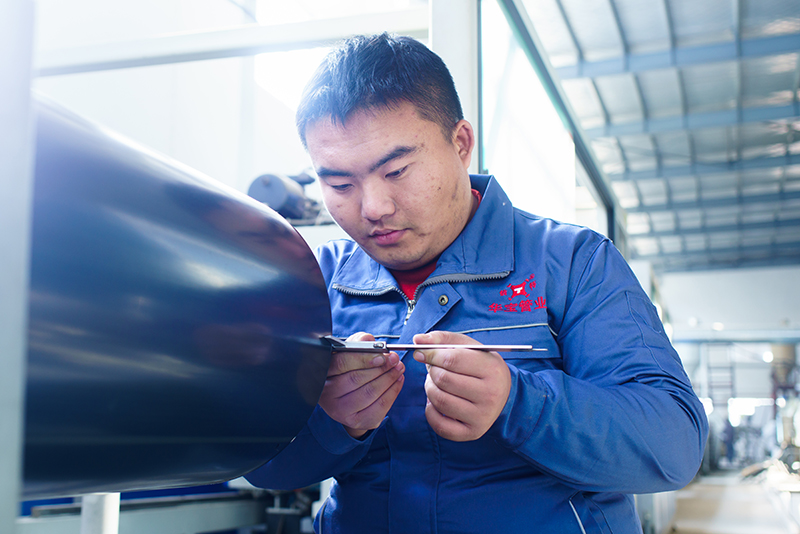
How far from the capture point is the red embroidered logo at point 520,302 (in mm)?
712

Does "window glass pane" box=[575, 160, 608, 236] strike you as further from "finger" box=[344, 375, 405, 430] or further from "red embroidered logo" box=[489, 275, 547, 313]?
"finger" box=[344, 375, 405, 430]

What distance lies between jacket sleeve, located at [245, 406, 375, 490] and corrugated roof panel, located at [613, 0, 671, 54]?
462cm

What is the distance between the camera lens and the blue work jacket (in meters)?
0.60

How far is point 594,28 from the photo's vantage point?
4.86m

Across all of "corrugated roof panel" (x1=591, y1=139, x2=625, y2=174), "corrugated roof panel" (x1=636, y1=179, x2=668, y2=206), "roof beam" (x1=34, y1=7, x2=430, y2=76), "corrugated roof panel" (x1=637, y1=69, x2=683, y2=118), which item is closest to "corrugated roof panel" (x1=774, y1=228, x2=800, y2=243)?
"corrugated roof panel" (x1=636, y1=179, x2=668, y2=206)

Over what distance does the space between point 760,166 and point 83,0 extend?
6655mm

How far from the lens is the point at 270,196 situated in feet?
5.94

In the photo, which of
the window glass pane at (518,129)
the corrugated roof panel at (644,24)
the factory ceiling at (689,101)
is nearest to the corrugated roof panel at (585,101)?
Result: the factory ceiling at (689,101)

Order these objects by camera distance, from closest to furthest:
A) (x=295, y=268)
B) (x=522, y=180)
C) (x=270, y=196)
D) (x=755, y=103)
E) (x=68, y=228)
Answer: (x=68, y=228) → (x=295, y=268) → (x=522, y=180) → (x=270, y=196) → (x=755, y=103)

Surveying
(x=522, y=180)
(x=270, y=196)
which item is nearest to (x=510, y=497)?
(x=522, y=180)

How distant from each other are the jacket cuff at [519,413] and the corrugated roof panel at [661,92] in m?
5.20

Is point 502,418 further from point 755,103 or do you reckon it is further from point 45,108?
point 755,103

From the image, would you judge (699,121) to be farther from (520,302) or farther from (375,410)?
(375,410)

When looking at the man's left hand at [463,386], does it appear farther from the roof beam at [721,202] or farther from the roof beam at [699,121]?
the roof beam at [721,202]
